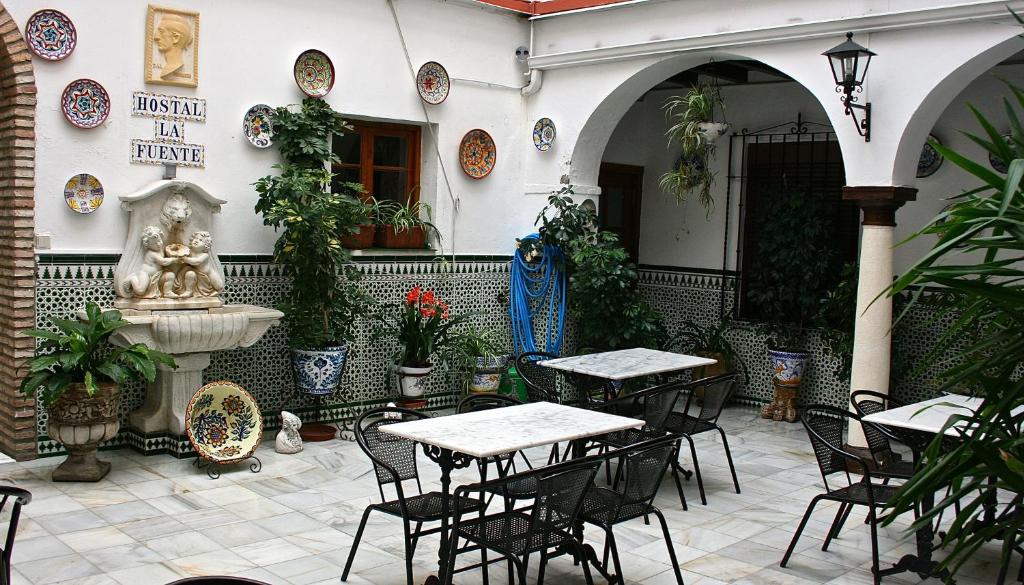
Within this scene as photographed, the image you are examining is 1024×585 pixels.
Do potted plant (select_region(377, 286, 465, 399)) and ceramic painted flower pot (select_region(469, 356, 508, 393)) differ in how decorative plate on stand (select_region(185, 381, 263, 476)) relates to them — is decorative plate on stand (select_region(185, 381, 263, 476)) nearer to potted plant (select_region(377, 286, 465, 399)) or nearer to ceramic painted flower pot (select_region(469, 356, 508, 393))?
potted plant (select_region(377, 286, 465, 399))

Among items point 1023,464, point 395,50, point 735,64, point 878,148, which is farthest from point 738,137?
point 1023,464

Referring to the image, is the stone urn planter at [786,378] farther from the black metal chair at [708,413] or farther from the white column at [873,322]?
the black metal chair at [708,413]

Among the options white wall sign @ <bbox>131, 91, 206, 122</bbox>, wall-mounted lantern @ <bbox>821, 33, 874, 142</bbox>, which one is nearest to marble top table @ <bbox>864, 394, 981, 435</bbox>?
→ wall-mounted lantern @ <bbox>821, 33, 874, 142</bbox>

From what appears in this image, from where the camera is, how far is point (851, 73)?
724cm

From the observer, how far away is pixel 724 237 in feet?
34.7

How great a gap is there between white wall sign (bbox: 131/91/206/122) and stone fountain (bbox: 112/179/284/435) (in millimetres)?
515

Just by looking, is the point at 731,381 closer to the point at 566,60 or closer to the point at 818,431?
the point at 818,431

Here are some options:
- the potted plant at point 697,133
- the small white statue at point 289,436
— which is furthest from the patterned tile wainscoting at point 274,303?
the potted plant at point 697,133

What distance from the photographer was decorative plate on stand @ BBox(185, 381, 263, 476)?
23.1 ft

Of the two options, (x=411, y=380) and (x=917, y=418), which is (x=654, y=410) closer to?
(x=917, y=418)

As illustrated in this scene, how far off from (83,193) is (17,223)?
1.58 feet

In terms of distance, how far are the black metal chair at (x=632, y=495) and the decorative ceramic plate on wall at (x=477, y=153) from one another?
15.9 ft

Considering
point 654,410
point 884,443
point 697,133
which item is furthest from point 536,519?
point 697,133

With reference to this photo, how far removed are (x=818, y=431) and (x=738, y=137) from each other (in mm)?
5264
